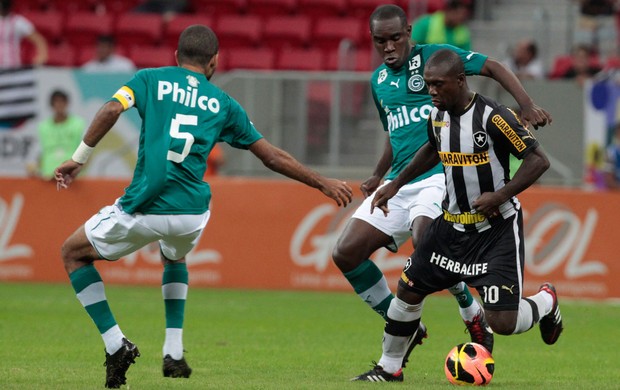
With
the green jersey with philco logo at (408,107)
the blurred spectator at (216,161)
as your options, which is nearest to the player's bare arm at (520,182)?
the green jersey with philco logo at (408,107)

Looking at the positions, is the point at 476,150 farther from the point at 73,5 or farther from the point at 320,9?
the point at 73,5

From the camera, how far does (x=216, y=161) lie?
16.5m

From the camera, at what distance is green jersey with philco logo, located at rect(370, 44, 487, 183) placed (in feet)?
28.8

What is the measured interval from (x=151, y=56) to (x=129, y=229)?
13203 mm

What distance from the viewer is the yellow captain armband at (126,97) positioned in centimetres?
713

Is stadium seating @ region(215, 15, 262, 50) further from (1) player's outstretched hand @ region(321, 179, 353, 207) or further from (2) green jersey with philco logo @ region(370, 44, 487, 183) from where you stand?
(1) player's outstretched hand @ region(321, 179, 353, 207)

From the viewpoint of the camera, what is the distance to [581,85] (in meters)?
15.8

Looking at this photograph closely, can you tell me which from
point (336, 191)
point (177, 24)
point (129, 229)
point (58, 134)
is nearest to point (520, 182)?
point (336, 191)

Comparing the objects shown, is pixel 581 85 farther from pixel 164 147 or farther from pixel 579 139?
pixel 164 147

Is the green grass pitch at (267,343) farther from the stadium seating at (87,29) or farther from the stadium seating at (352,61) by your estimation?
the stadium seating at (87,29)

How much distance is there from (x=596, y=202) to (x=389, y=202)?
6731mm

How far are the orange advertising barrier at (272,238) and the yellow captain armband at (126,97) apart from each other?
7938 mm

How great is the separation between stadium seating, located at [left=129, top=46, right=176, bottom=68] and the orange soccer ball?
12.9 metres

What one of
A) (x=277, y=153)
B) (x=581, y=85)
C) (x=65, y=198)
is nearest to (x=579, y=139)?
(x=581, y=85)
